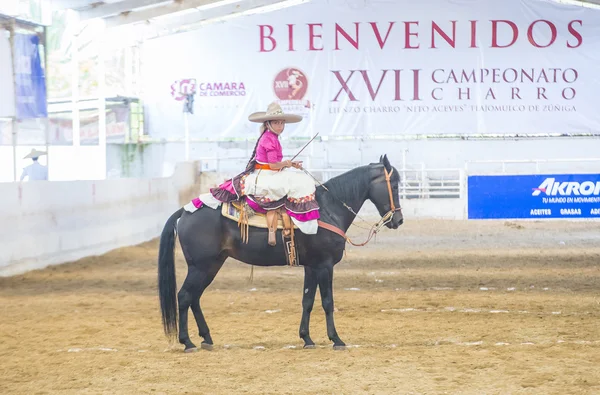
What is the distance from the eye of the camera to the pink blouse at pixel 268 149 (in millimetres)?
7934

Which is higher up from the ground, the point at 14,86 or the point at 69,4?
the point at 69,4

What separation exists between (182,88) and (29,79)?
478 inches

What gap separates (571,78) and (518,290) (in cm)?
1657

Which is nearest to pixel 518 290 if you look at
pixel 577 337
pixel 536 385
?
pixel 577 337

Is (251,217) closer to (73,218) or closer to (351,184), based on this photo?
(351,184)

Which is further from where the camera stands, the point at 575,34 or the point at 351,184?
the point at 575,34

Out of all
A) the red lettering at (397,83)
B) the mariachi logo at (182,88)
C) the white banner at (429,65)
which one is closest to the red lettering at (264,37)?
the white banner at (429,65)

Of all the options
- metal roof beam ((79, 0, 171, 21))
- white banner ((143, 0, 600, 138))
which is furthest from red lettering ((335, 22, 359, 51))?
metal roof beam ((79, 0, 171, 21))

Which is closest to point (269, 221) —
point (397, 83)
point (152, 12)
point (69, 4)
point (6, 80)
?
point (6, 80)

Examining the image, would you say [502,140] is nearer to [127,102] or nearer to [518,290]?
[127,102]

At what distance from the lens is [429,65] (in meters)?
26.6

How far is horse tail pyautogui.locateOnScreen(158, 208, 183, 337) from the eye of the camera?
306 inches

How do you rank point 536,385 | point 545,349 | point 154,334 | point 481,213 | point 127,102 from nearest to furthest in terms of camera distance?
point 536,385 → point 545,349 → point 154,334 → point 481,213 → point 127,102

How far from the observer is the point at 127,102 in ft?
96.8
